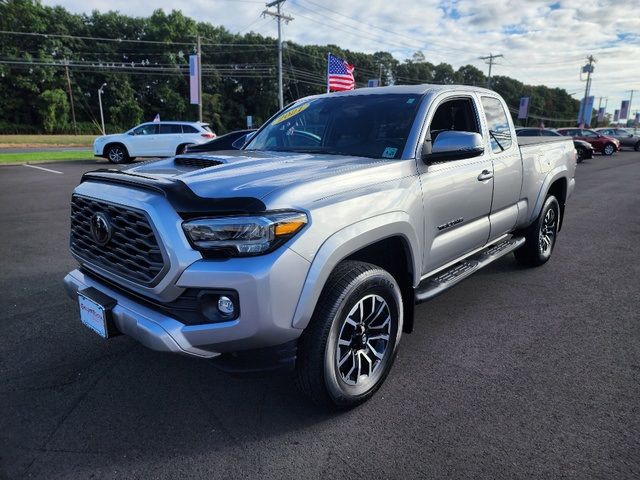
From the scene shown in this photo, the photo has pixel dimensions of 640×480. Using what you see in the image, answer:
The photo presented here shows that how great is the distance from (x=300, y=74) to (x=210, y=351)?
78049 mm

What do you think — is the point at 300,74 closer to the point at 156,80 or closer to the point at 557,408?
the point at 156,80

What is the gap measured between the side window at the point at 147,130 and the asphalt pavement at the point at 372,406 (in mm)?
16556

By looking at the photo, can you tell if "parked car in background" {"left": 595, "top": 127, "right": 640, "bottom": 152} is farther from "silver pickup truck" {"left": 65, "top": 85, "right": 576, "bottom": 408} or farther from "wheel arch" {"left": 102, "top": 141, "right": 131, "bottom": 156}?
"silver pickup truck" {"left": 65, "top": 85, "right": 576, "bottom": 408}

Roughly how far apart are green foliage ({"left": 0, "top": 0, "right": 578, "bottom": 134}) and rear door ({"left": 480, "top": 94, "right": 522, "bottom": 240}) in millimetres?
62118

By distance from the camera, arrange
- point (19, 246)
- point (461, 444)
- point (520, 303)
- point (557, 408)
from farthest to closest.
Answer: point (19, 246), point (520, 303), point (557, 408), point (461, 444)

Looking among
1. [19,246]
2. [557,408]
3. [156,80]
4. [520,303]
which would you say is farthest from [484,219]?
[156,80]

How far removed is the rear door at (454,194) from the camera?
10.2ft

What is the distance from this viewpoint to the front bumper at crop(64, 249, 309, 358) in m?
2.04

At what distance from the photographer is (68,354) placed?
3250 mm

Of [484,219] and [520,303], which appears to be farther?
[520,303]

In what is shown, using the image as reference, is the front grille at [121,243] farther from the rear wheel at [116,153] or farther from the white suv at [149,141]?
the rear wheel at [116,153]

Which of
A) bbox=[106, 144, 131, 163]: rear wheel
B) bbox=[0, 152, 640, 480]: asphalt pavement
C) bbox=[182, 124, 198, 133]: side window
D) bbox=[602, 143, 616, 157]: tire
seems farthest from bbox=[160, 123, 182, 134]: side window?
bbox=[602, 143, 616, 157]: tire

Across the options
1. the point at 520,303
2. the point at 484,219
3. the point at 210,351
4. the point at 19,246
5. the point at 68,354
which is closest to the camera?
the point at 210,351

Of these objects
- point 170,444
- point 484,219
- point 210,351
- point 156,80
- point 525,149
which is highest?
point 156,80
